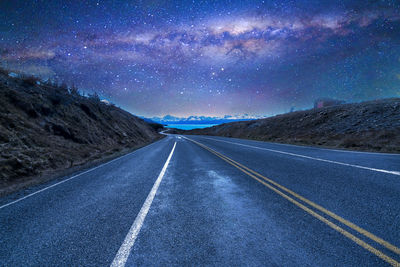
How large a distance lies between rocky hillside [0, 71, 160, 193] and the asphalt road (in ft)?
11.2

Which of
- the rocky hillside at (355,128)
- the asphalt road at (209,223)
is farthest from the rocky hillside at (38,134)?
the rocky hillside at (355,128)

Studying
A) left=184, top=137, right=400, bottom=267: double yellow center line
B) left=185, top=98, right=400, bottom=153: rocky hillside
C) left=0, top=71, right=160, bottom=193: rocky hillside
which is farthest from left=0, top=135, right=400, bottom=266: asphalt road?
left=185, top=98, right=400, bottom=153: rocky hillside

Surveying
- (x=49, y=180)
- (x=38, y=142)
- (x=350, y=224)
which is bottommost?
(x=49, y=180)

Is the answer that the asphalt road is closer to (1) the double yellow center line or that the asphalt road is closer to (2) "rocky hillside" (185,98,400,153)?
(1) the double yellow center line

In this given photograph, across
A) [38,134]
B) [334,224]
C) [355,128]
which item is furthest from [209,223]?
[355,128]

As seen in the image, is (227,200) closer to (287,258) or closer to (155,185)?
(287,258)

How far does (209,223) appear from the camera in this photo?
3.07 m

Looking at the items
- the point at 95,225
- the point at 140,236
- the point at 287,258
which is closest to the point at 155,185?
the point at 95,225

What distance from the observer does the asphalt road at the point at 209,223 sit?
2.22 meters

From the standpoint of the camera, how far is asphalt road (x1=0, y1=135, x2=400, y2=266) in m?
2.22

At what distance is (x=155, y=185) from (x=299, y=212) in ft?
12.7

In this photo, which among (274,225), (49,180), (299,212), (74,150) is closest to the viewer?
(274,225)

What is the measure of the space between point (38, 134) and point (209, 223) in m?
13.5

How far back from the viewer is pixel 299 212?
3326 millimetres
